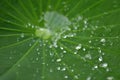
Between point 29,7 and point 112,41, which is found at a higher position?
point 29,7

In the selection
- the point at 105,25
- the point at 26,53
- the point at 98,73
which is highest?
the point at 105,25

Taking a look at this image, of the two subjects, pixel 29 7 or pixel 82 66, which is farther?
pixel 29 7

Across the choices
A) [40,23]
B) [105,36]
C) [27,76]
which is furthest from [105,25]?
[27,76]

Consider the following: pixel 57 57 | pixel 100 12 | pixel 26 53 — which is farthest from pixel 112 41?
pixel 26 53

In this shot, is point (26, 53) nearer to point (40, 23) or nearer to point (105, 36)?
point (40, 23)

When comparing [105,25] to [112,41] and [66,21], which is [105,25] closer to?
[112,41]

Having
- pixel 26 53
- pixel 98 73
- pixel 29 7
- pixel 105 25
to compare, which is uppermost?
pixel 29 7
